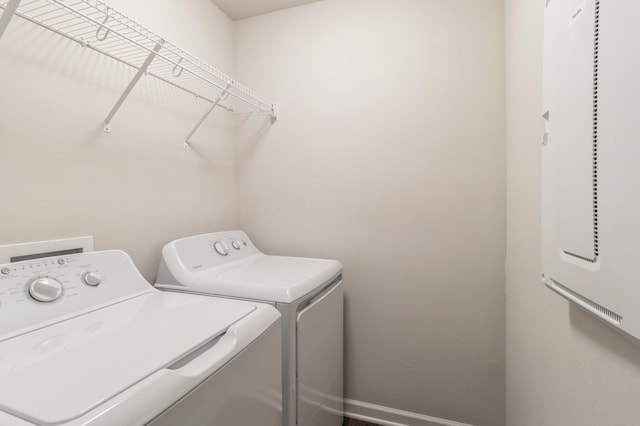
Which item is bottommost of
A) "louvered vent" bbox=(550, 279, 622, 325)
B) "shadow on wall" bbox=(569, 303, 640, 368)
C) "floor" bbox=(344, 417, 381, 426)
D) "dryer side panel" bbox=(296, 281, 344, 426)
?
"floor" bbox=(344, 417, 381, 426)

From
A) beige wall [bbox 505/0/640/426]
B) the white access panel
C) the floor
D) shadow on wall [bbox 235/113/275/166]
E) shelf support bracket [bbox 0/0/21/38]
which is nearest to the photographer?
the white access panel

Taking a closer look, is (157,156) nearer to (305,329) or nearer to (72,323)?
(72,323)

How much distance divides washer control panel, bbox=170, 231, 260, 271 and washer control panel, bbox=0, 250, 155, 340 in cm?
25

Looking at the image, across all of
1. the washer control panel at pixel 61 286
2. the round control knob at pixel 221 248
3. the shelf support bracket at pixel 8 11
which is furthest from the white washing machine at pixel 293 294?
the shelf support bracket at pixel 8 11

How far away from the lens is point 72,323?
0.91 meters

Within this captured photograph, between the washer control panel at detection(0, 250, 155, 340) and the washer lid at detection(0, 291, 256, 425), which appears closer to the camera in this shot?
the washer lid at detection(0, 291, 256, 425)

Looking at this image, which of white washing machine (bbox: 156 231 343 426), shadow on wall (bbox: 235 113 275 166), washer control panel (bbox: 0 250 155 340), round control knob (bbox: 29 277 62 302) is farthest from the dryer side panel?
shadow on wall (bbox: 235 113 275 166)

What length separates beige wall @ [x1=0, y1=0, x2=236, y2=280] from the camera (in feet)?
3.43

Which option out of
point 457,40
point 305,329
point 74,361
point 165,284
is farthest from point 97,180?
point 457,40

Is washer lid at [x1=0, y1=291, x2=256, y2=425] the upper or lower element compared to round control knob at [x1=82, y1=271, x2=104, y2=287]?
lower

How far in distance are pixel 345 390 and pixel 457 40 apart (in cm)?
213

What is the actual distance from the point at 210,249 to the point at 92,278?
59 centimetres

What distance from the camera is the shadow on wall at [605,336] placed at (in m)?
0.54

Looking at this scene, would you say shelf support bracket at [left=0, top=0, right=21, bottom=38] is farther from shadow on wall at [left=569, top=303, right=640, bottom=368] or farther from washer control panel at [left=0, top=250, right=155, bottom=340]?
shadow on wall at [left=569, top=303, right=640, bottom=368]
